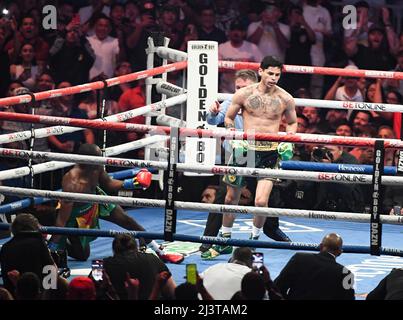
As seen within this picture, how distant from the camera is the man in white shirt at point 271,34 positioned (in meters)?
11.5

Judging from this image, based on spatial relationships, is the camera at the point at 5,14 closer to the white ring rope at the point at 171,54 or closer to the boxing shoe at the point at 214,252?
the white ring rope at the point at 171,54

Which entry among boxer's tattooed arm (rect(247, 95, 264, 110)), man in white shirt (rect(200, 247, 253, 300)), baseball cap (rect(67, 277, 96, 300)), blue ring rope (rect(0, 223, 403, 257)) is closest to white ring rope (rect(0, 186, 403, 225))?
blue ring rope (rect(0, 223, 403, 257))

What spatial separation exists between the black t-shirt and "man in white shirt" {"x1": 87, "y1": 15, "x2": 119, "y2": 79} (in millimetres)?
5218

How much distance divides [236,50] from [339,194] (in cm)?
224

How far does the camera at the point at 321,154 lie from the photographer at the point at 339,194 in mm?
53

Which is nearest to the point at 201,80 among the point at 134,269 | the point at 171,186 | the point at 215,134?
the point at 215,134

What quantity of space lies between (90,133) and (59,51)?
1168 millimetres

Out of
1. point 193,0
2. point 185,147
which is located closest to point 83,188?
point 185,147

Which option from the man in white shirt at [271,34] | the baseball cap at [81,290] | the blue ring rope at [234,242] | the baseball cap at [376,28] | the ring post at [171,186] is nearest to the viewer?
the baseball cap at [81,290]

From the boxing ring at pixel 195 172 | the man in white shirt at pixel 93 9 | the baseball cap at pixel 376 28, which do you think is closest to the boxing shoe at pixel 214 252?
the boxing ring at pixel 195 172

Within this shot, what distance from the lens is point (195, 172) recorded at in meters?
6.71

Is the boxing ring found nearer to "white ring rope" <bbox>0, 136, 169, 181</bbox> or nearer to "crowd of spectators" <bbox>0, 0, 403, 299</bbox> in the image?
"white ring rope" <bbox>0, 136, 169, 181</bbox>

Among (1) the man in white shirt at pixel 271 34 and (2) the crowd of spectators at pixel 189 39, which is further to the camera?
(1) the man in white shirt at pixel 271 34

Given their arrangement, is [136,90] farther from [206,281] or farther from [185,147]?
[206,281]
